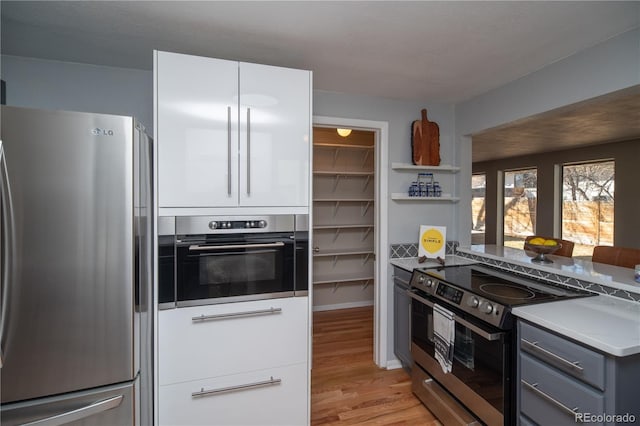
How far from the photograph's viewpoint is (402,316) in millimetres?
2627

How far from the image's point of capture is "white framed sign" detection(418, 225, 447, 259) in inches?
109

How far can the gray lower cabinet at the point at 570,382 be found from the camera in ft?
3.94

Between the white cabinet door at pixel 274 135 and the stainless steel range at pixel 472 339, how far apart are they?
1.14 metres

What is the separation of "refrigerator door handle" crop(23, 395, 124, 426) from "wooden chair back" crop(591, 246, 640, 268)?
3.90 metres

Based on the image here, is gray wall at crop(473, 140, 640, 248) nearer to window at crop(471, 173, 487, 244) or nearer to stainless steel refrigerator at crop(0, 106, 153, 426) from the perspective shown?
window at crop(471, 173, 487, 244)

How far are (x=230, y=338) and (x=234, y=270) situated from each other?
38cm

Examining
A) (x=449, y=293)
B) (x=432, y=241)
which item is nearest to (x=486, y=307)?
(x=449, y=293)

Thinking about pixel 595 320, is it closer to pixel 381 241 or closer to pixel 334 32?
pixel 381 241

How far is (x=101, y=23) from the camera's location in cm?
161

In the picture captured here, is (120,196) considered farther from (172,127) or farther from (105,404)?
(105,404)

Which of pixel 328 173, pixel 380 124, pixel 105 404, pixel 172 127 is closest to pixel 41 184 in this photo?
pixel 172 127

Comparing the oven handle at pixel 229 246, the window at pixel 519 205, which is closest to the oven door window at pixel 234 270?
the oven handle at pixel 229 246

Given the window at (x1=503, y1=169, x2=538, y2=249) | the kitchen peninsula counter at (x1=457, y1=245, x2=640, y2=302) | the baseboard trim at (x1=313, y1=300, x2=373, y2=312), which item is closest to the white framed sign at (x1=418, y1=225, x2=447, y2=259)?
the kitchen peninsula counter at (x1=457, y1=245, x2=640, y2=302)

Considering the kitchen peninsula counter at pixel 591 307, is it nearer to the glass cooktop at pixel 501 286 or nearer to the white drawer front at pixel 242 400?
the glass cooktop at pixel 501 286
